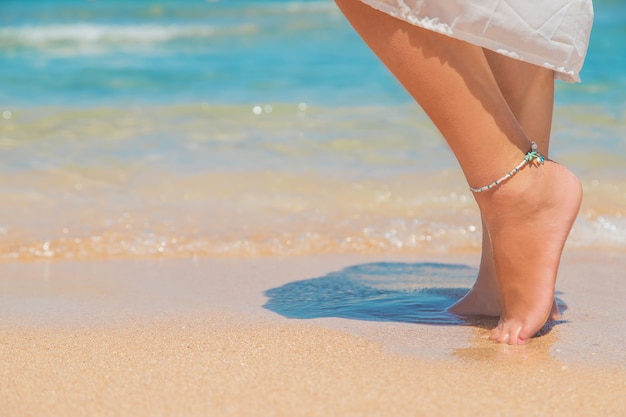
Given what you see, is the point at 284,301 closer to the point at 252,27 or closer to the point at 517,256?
the point at 517,256

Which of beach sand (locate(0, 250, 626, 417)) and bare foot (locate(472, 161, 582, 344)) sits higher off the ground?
bare foot (locate(472, 161, 582, 344))

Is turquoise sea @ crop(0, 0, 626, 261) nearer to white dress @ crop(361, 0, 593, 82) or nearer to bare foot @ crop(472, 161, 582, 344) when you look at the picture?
bare foot @ crop(472, 161, 582, 344)

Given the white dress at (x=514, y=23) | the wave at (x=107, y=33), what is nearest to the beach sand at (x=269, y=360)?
the white dress at (x=514, y=23)

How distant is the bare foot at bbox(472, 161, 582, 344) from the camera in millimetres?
1668

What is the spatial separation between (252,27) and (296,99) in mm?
6393

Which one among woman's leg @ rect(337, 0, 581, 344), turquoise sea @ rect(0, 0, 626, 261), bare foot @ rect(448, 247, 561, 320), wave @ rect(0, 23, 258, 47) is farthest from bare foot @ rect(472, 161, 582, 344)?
wave @ rect(0, 23, 258, 47)

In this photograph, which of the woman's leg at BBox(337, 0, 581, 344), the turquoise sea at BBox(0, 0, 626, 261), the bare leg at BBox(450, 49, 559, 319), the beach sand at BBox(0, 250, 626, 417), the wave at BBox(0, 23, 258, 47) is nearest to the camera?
the beach sand at BBox(0, 250, 626, 417)

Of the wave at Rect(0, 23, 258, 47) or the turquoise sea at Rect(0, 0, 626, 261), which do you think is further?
the wave at Rect(0, 23, 258, 47)

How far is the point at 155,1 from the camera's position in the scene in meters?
16.1

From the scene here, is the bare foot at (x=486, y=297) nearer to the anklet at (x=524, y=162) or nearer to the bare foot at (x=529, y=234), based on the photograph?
the bare foot at (x=529, y=234)

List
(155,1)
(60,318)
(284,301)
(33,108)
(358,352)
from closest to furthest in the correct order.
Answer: (358,352) < (60,318) < (284,301) < (33,108) < (155,1)

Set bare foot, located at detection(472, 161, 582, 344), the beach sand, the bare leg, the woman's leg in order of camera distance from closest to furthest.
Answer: the beach sand, the woman's leg, bare foot, located at detection(472, 161, 582, 344), the bare leg

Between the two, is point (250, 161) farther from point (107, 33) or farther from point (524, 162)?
point (107, 33)

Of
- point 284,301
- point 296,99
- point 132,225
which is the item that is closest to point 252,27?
point 296,99
